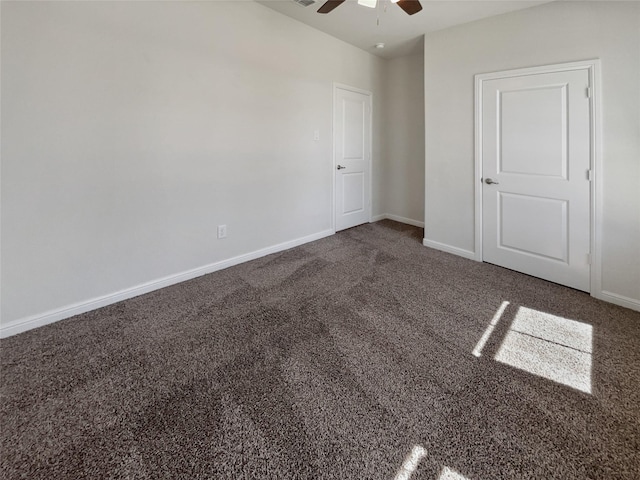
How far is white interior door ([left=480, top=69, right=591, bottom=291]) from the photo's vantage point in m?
2.76

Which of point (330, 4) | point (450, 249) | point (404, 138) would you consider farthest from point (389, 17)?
point (450, 249)

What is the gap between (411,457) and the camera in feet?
4.26

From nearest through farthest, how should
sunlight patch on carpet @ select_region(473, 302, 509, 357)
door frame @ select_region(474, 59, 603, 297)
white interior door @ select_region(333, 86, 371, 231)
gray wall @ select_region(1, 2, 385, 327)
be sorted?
sunlight patch on carpet @ select_region(473, 302, 509, 357)
gray wall @ select_region(1, 2, 385, 327)
door frame @ select_region(474, 59, 603, 297)
white interior door @ select_region(333, 86, 371, 231)

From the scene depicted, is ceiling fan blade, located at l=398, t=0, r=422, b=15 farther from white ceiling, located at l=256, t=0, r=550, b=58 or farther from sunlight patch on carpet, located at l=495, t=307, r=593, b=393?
sunlight patch on carpet, located at l=495, t=307, r=593, b=393

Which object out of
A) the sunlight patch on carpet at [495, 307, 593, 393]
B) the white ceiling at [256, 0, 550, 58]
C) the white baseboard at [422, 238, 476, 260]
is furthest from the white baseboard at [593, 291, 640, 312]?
the white ceiling at [256, 0, 550, 58]

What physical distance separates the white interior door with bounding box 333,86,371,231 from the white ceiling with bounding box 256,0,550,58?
28.1 inches

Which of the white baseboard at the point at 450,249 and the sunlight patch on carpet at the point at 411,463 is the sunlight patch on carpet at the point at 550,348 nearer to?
the sunlight patch on carpet at the point at 411,463

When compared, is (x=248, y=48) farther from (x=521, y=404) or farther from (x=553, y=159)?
(x=521, y=404)

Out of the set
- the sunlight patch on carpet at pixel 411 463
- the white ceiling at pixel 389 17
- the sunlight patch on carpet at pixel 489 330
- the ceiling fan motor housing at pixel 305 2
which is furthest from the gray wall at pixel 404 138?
the sunlight patch on carpet at pixel 411 463

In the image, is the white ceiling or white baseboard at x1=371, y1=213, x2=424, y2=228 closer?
the white ceiling

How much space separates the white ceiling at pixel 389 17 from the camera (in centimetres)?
304

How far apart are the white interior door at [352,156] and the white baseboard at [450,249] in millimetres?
1226

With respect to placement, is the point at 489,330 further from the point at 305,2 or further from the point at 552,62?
the point at 305,2

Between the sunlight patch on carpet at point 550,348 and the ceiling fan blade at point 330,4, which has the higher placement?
the ceiling fan blade at point 330,4
